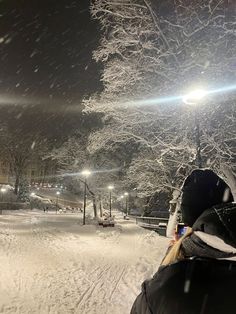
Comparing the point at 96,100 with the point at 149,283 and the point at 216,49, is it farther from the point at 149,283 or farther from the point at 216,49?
the point at 149,283

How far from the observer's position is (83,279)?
1163cm

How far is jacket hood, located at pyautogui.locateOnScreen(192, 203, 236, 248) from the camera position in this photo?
1.58 meters

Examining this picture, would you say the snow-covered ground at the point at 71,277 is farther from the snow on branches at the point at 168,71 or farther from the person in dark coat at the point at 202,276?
the person in dark coat at the point at 202,276

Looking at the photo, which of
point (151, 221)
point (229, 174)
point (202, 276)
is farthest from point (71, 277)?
point (151, 221)

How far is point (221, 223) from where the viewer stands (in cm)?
160

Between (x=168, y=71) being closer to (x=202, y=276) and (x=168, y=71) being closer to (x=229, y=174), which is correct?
(x=229, y=174)

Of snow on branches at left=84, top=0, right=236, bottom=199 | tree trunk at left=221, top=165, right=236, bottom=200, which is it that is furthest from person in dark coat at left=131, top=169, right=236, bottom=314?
tree trunk at left=221, top=165, right=236, bottom=200

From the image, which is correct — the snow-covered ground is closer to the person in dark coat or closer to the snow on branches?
the snow on branches

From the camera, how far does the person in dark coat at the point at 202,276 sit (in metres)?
1.52

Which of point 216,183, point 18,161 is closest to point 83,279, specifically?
point 216,183

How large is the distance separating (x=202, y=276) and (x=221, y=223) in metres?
0.23

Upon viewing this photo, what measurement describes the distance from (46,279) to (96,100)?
9141 mm

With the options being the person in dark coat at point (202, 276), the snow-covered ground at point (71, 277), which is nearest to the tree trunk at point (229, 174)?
the snow-covered ground at point (71, 277)

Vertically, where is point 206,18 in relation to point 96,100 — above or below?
above
